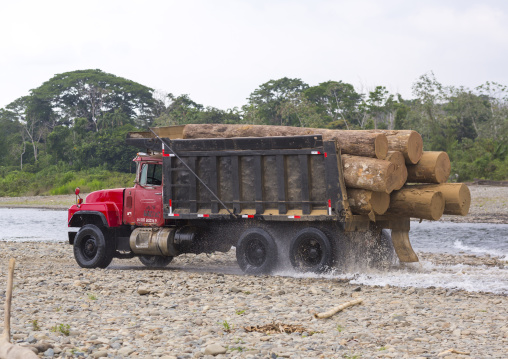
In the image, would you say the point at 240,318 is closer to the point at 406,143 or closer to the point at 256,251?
the point at 256,251

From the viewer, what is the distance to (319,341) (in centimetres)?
762

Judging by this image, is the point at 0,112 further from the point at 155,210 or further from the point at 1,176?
the point at 155,210

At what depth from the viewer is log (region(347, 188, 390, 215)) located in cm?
1247

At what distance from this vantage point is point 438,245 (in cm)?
2162

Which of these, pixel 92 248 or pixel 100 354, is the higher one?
pixel 92 248

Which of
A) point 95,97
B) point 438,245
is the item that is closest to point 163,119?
point 95,97

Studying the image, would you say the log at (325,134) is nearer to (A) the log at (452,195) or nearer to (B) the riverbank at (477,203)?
(A) the log at (452,195)

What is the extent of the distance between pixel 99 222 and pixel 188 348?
8.27m

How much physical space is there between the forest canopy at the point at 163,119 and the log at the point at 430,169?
35.1m

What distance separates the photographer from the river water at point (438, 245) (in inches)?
484

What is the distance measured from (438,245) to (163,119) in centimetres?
5078

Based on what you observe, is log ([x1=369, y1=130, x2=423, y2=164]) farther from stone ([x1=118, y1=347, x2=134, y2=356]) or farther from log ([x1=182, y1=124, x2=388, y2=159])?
stone ([x1=118, y1=347, x2=134, y2=356])

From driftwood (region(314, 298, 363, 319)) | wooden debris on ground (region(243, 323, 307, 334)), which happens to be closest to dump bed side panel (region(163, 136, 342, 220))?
driftwood (region(314, 298, 363, 319))

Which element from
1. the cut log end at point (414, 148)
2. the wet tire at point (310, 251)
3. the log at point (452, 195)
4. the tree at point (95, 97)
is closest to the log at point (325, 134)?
the cut log end at point (414, 148)
